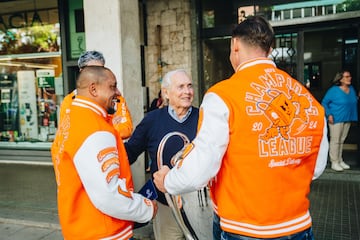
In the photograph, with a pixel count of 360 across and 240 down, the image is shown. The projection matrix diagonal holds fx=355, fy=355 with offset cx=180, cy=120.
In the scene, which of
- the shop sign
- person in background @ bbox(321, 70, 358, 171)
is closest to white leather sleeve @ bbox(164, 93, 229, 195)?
person in background @ bbox(321, 70, 358, 171)

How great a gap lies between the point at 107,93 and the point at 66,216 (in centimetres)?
69

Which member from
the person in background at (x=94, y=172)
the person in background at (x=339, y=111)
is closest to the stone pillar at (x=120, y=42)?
the person in background at (x=94, y=172)

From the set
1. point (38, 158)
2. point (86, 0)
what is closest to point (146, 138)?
point (86, 0)

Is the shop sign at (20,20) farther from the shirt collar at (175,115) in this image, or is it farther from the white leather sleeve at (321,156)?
the white leather sleeve at (321,156)

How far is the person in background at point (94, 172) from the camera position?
1.77m

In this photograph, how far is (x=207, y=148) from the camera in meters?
1.63

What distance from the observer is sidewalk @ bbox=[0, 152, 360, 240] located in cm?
451

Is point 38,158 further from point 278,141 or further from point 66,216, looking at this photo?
point 278,141

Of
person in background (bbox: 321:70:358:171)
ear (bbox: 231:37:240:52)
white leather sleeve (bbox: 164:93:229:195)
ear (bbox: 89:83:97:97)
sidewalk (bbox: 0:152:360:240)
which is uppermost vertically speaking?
ear (bbox: 231:37:240:52)

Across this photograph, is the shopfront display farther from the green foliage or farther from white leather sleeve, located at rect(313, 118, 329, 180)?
white leather sleeve, located at rect(313, 118, 329, 180)

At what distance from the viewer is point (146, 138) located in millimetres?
2924

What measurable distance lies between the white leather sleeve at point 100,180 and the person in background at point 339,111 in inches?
238

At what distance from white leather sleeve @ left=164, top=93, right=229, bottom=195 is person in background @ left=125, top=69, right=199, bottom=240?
110cm

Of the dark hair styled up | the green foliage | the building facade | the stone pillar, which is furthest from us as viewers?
the green foliage
